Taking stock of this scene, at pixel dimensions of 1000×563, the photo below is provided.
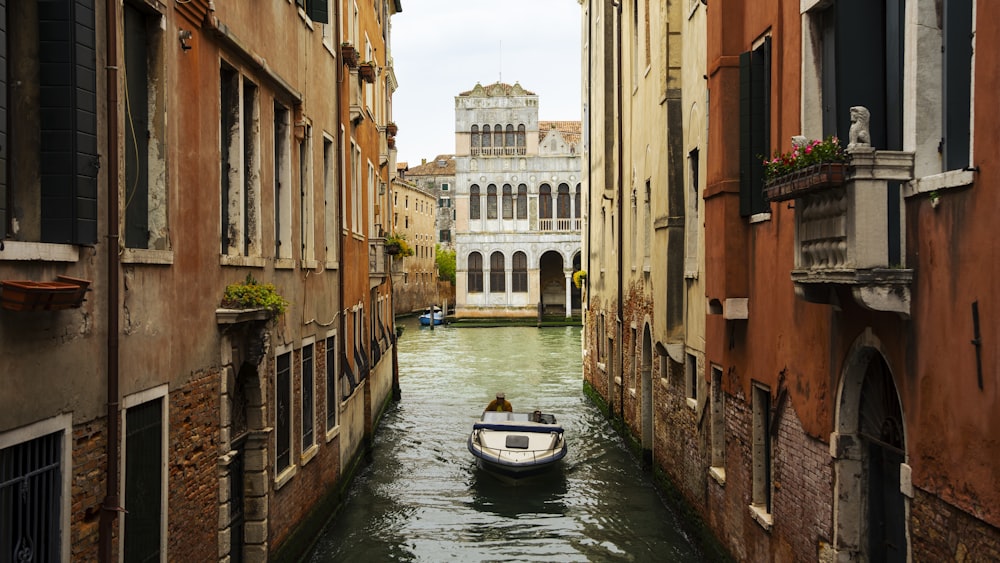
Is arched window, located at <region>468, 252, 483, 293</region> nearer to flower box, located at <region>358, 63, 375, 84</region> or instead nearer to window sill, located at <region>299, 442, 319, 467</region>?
flower box, located at <region>358, 63, 375, 84</region>

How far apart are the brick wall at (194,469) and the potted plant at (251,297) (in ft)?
2.11

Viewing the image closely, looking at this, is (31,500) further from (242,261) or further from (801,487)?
(801,487)

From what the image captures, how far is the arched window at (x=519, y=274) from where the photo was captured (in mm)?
55375

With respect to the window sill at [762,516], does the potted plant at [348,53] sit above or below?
above

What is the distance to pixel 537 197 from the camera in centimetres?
5522

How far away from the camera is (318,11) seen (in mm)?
11898

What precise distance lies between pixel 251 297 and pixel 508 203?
4718 centimetres

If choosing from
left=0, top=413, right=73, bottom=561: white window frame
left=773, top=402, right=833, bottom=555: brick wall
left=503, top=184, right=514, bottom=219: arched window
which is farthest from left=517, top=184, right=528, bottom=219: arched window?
left=0, top=413, right=73, bottom=561: white window frame

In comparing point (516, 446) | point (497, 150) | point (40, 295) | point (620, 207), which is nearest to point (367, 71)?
point (620, 207)

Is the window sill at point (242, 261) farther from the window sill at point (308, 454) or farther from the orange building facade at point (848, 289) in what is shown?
the orange building facade at point (848, 289)

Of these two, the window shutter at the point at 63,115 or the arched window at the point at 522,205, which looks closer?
the window shutter at the point at 63,115

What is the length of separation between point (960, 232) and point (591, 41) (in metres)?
20.9

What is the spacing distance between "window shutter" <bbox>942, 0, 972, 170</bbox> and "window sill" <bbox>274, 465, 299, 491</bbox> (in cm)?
674

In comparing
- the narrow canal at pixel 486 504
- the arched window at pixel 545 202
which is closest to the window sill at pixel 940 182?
the narrow canal at pixel 486 504
